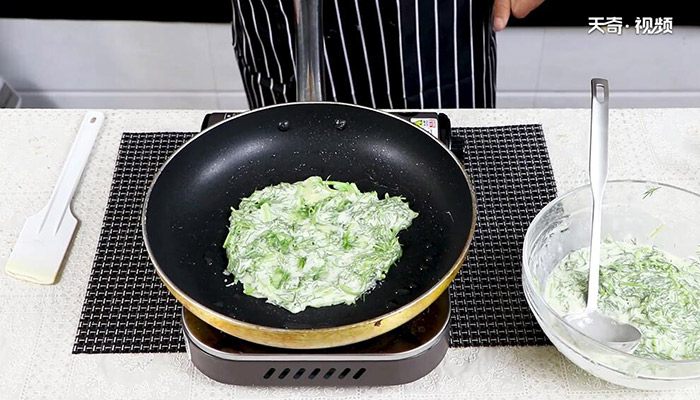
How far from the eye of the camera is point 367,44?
1688 millimetres

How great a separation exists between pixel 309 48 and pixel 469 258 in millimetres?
404

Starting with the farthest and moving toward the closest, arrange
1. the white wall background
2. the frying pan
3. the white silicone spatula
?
the white wall background → the white silicone spatula → the frying pan

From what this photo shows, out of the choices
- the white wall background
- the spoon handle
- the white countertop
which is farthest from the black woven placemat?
the white wall background

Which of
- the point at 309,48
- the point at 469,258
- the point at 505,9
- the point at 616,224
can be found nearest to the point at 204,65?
the point at 505,9

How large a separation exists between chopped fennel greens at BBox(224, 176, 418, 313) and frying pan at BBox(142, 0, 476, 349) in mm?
16

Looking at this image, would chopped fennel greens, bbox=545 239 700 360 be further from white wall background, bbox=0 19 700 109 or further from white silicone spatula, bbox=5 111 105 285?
white wall background, bbox=0 19 700 109

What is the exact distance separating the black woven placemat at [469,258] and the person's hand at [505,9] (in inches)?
11.9

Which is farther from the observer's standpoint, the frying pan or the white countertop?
the white countertop

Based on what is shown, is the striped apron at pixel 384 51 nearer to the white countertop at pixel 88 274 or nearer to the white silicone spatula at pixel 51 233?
the white countertop at pixel 88 274

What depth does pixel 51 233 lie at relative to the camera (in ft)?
4.25

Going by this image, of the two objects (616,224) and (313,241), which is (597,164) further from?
(313,241)

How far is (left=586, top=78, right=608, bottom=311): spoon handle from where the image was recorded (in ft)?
3.58

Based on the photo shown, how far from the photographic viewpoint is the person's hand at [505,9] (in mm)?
1696

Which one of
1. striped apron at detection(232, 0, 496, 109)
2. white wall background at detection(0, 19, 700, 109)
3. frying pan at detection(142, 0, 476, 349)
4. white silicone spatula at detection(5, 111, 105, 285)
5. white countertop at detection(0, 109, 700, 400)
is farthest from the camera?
white wall background at detection(0, 19, 700, 109)
